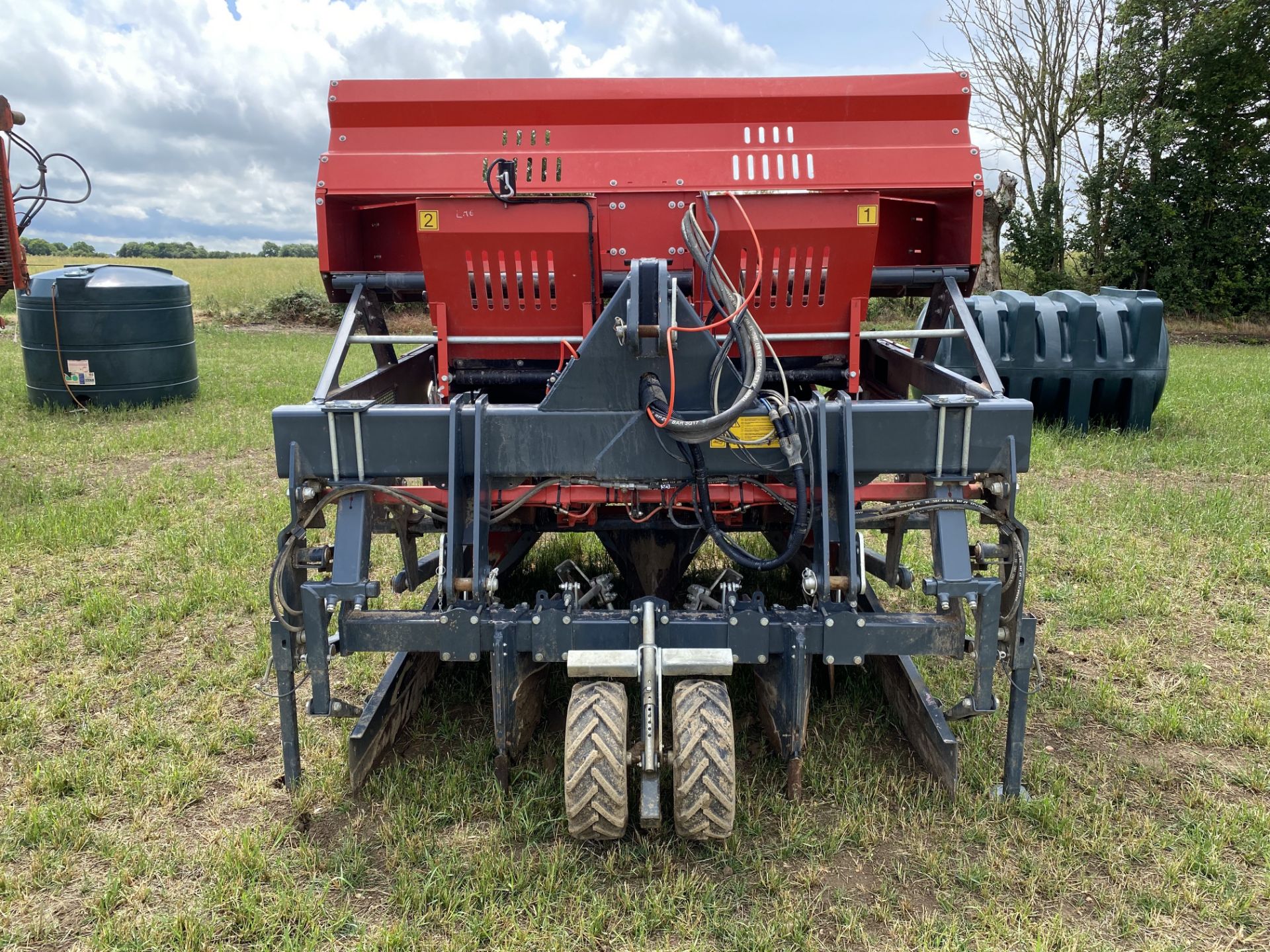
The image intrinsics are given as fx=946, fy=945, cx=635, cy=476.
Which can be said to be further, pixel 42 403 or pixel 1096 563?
pixel 42 403

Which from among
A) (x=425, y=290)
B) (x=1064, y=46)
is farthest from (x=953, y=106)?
(x=1064, y=46)

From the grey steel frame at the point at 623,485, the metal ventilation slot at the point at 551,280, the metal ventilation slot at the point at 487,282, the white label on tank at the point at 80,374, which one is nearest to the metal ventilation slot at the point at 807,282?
the grey steel frame at the point at 623,485

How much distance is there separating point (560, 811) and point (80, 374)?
29.2 feet

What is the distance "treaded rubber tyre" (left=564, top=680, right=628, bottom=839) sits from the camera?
255cm

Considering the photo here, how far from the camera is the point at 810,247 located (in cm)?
350

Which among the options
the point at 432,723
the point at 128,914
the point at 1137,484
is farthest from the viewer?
the point at 1137,484

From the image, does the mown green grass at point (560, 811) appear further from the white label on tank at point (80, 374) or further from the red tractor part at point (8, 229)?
the white label on tank at point (80, 374)

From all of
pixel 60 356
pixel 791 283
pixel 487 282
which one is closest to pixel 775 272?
pixel 791 283

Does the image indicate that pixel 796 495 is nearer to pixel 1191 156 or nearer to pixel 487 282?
pixel 487 282

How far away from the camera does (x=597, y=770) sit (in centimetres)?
255

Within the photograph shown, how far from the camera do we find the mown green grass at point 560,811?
8.00 ft

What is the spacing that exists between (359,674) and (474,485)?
148 centimetres

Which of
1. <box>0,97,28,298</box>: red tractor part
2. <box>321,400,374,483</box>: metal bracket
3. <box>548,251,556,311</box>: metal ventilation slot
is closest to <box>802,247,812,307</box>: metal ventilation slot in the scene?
<box>548,251,556,311</box>: metal ventilation slot

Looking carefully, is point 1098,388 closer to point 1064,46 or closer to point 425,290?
point 425,290
